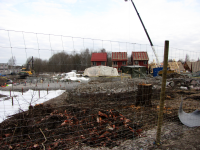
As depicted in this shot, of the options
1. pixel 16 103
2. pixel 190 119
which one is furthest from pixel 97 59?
pixel 16 103

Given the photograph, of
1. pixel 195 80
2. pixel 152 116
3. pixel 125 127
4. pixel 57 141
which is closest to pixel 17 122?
pixel 57 141

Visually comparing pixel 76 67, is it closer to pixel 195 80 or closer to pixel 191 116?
pixel 191 116

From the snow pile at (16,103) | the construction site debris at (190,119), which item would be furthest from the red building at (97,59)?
the construction site debris at (190,119)

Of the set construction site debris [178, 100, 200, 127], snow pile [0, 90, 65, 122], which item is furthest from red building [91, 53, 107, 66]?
construction site debris [178, 100, 200, 127]

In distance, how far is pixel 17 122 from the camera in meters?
3.95

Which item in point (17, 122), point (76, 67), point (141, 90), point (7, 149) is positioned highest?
point (76, 67)

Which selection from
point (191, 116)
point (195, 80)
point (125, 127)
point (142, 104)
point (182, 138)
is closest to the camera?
point (182, 138)

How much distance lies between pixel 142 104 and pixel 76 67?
3.46 m

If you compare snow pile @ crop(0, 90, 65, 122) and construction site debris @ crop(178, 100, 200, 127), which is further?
snow pile @ crop(0, 90, 65, 122)

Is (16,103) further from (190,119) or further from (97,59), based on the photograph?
(190,119)

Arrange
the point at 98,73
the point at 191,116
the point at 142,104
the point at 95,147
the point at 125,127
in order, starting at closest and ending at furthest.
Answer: the point at 95,147 < the point at 125,127 < the point at 191,116 < the point at 142,104 < the point at 98,73

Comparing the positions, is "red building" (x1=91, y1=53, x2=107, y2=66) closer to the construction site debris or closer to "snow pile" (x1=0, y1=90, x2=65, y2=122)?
"snow pile" (x1=0, y1=90, x2=65, y2=122)

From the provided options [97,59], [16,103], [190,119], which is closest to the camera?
[190,119]

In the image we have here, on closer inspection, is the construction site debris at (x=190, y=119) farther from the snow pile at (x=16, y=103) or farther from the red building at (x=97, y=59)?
the snow pile at (x=16, y=103)
